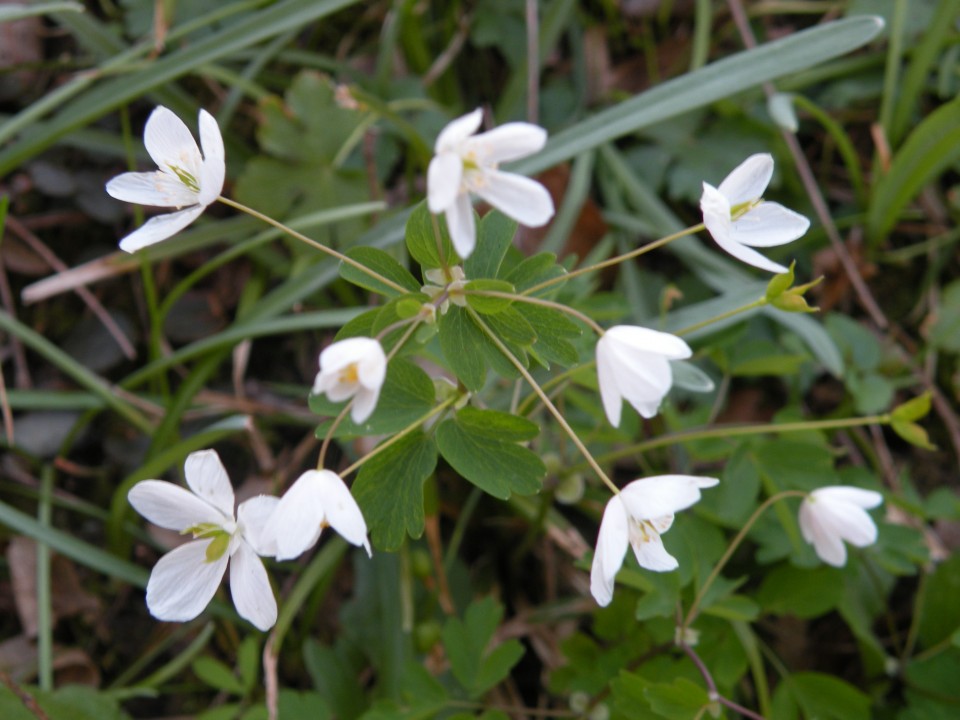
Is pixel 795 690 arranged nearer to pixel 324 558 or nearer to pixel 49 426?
pixel 324 558

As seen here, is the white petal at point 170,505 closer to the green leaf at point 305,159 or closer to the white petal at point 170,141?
the white petal at point 170,141

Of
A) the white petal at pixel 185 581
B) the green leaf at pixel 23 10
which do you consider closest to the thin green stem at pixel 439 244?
the white petal at pixel 185 581

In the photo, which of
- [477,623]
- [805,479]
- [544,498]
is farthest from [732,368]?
[477,623]

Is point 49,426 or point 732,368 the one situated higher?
point 49,426

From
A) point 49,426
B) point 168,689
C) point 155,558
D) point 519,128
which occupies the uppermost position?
point 519,128

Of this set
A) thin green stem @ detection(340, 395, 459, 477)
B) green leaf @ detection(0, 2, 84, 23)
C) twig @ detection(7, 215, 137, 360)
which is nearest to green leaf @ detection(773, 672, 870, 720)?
thin green stem @ detection(340, 395, 459, 477)

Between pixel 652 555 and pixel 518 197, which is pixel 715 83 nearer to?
pixel 518 197

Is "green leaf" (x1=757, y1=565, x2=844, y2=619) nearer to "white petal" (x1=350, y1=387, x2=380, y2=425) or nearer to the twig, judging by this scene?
"white petal" (x1=350, y1=387, x2=380, y2=425)
